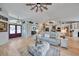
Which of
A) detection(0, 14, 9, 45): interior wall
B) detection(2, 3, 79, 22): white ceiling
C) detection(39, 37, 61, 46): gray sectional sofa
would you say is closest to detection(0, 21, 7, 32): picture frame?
detection(0, 14, 9, 45): interior wall

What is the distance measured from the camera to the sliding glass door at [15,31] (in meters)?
2.84

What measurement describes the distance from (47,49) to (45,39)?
0.79 feet

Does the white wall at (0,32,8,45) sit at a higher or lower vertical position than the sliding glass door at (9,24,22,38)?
lower

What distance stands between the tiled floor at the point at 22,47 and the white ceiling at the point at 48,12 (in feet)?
1.64

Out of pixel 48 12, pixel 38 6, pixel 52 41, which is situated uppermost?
pixel 38 6

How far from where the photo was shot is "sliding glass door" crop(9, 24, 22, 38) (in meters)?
2.84

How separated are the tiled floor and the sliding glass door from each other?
0.12 m

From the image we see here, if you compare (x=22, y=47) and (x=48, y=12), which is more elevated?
(x=48, y=12)

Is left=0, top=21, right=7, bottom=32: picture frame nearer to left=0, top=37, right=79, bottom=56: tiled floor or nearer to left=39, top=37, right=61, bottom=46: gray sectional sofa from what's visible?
left=0, top=37, right=79, bottom=56: tiled floor

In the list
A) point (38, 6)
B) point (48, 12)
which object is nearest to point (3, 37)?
point (38, 6)

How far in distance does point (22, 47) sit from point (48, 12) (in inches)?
38.2

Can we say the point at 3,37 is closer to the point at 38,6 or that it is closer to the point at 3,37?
the point at 3,37

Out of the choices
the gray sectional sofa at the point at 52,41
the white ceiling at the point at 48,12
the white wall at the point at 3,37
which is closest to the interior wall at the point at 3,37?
the white wall at the point at 3,37

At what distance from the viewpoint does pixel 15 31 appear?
114 inches
